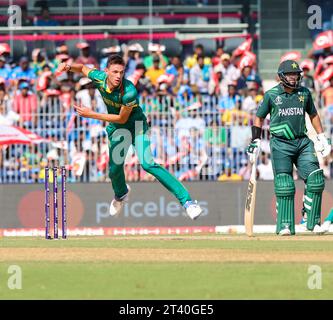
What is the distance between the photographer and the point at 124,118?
46.9 feet

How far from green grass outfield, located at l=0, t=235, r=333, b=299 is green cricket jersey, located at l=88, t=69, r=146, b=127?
154 centimetres

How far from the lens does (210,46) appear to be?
26828 millimetres

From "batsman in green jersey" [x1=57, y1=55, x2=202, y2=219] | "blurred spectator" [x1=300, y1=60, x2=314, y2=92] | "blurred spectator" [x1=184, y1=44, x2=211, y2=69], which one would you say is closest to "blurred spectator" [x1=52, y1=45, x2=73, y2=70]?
"blurred spectator" [x1=184, y1=44, x2=211, y2=69]

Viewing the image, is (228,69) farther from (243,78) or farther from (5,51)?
(5,51)

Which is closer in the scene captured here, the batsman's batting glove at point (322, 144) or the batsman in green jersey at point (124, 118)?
the batsman in green jersey at point (124, 118)

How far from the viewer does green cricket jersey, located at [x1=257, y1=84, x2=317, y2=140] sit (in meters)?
14.9

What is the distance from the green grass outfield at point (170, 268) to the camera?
380 inches

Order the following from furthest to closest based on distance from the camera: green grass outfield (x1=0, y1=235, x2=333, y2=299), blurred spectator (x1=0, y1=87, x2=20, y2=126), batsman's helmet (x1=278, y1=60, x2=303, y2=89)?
blurred spectator (x1=0, y1=87, x2=20, y2=126)
batsman's helmet (x1=278, y1=60, x2=303, y2=89)
green grass outfield (x1=0, y1=235, x2=333, y2=299)

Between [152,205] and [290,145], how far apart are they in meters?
7.32

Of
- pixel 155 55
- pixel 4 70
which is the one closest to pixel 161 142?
pixel 155 55

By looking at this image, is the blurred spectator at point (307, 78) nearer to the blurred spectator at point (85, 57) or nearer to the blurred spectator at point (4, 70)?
the blurred spectator at point (85, 57)

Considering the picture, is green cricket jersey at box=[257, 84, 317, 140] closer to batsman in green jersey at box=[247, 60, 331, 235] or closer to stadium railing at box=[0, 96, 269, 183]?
batsman in green jersey at box=[247, 60, 331, 235]

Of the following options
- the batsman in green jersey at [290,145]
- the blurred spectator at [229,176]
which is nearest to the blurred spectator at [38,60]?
the blurred spectator at [229,176]

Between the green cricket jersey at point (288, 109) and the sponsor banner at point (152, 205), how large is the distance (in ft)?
22.9
